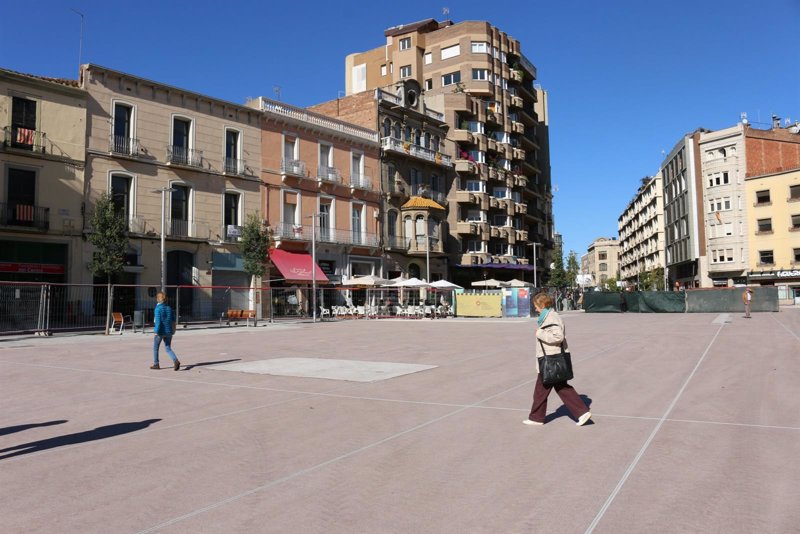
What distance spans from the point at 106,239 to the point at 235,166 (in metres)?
9.98

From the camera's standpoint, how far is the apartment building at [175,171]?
28656 millimetres

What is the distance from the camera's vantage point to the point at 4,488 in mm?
4598

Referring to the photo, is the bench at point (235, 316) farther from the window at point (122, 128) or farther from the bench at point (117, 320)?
the window at point (122, 128)

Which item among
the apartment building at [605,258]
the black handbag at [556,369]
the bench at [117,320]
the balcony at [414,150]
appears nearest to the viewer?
the black handbag at [556,369]

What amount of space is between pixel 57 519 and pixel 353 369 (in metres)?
7.71

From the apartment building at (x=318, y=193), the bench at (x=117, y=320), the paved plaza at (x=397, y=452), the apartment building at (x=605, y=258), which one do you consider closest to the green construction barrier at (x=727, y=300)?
the apartment building at (x=318, y=193)

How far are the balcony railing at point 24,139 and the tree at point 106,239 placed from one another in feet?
11.2

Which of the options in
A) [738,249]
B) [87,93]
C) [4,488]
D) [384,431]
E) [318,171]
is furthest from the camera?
[738,249]

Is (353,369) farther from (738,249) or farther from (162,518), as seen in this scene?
(738,249)

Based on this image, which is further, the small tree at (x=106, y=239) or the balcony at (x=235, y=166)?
the balcony at (x=235, y=166)

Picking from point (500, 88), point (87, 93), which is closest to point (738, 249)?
point (500, 88)

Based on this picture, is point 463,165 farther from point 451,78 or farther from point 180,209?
point 180,209

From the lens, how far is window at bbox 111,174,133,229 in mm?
29000

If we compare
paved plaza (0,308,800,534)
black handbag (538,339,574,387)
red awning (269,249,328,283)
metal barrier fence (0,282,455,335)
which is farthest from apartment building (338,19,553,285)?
black handbag (538,339,574,387)
